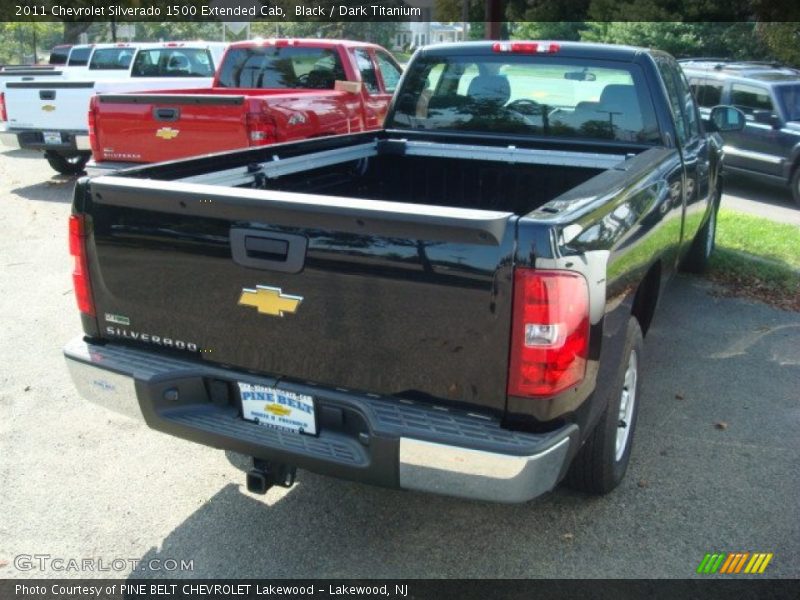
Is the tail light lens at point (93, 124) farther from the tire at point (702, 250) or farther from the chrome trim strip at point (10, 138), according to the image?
the tire at point (702, 250)

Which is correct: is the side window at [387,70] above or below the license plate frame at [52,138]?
above

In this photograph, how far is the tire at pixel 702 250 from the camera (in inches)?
271

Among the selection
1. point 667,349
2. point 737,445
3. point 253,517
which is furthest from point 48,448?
point 667,349

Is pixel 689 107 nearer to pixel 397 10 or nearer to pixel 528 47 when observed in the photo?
pixel 528 47

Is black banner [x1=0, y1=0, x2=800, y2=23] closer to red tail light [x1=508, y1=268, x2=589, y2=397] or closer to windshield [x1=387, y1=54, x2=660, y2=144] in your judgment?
windshield [x1=387, y1=54, x2=660, y2=144]

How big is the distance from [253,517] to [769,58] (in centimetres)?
2422

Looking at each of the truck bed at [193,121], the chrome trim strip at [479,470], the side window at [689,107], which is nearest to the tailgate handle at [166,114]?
the truck bed at [193,121]

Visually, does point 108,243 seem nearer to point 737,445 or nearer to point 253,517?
point 253,517

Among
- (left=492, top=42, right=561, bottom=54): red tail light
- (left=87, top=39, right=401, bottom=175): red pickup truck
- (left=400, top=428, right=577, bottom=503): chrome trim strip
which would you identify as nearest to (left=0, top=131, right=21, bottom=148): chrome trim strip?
(left=87, top=39, right=401, bottom=175): red pickup truck

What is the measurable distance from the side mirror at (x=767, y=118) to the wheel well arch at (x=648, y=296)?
8.26 m

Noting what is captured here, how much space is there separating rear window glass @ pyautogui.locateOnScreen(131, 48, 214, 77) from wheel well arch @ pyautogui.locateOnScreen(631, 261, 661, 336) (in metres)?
11.3

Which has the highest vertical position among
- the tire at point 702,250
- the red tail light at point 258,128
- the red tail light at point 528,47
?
the red tail light at point 528,47

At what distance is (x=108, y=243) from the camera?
3105 millimetres

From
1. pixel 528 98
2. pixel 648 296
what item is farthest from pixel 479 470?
pixel 528 98
